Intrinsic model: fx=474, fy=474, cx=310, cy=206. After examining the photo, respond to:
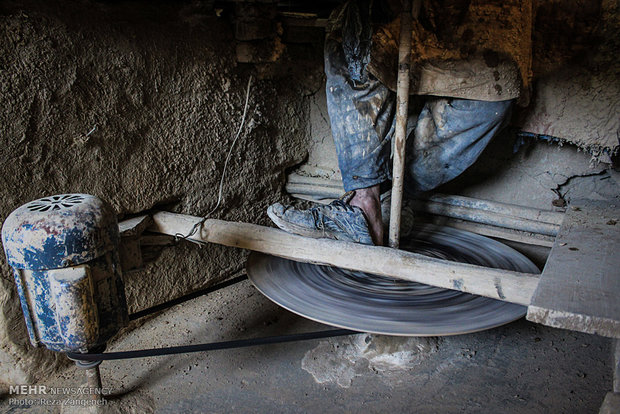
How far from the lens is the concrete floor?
1.66 metres

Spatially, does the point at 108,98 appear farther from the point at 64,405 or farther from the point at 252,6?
the point at 64,405

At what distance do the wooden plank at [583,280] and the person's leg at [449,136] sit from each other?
1.55ft

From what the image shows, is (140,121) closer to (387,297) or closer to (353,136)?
(353,136)

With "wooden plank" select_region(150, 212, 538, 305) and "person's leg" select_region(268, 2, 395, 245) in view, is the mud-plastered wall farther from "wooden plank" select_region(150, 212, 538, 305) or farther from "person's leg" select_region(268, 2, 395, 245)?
"person's leg" select_region(268, 2, 395, 245)

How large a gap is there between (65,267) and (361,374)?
112cm

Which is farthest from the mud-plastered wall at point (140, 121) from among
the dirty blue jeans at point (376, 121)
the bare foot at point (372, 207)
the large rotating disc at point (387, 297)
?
the bare foot at point (372, 207)

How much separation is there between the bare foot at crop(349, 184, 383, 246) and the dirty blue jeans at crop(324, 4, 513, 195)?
33 mm

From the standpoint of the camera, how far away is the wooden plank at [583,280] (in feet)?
3.41

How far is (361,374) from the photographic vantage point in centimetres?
182

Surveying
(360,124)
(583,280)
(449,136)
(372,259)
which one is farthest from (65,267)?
(449,136)

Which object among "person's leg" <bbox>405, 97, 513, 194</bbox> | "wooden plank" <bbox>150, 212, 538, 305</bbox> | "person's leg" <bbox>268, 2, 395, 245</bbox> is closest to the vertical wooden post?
"person's leg" <bbox>268, 2, 395, 245</bbox>

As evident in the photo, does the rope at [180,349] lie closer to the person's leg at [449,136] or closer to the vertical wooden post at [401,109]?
the vertical wooden post at [401,109]

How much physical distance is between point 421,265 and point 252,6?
1.51 m

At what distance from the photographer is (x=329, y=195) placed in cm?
276
